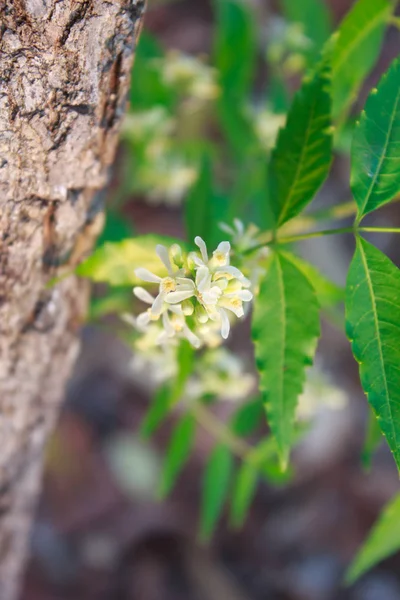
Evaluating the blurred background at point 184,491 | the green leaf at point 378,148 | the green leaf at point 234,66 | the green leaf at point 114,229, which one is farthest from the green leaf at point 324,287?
the blurred background at point 184,491

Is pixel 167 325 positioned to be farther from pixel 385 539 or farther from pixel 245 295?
pixel 385 539

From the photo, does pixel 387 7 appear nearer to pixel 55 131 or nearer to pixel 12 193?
pixel 55 131

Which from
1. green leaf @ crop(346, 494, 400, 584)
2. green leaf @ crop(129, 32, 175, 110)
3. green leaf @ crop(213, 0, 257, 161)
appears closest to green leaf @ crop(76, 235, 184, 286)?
green leaf @ crop(346, 494, 400, 584)

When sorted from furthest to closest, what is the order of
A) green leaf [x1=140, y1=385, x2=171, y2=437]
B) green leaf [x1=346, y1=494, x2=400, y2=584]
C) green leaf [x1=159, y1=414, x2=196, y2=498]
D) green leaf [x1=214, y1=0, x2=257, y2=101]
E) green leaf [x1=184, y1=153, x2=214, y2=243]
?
green leaf [x1=214, y1=0, x2=257, y2=101]
green leaf [x1=159, y1=414, x2=196, y2=498]
green leaf [x1=140, y1=385, x2=171, y2=437]
green leaf [x1=184, y1=153, x2=214, y2=243]
green leaf [x1=346, y1=494, x2=400, y2=584]

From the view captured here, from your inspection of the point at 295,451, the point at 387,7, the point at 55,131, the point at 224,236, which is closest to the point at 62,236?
the point at 55,131

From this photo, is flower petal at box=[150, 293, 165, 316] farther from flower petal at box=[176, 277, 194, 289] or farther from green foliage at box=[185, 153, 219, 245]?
green foliage at box=[185, 153, 219, 245]
